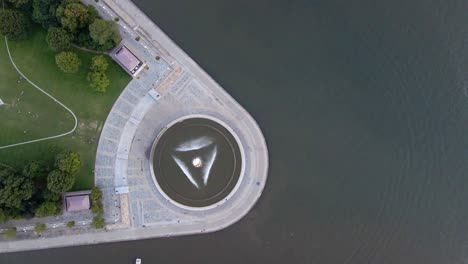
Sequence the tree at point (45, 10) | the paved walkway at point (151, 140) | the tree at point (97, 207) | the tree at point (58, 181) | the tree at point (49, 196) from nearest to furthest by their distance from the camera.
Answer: the tree at point (58, 181) → the tree at point (49, 196) → the tree at point (45, 10) → the tree at point (97, 207) → the paved walkway at point (151, 140)

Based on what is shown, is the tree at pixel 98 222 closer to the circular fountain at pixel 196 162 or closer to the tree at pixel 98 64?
the circular fountain at pixel 196 162

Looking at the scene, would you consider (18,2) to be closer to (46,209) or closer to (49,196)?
(49,196)

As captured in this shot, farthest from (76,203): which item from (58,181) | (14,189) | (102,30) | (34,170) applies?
(102,30)

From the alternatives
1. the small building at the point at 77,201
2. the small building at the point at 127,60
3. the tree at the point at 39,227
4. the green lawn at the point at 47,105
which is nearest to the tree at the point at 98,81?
the green lawn at the point at 47,105

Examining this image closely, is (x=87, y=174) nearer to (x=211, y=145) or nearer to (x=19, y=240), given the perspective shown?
(x=19, y=240)

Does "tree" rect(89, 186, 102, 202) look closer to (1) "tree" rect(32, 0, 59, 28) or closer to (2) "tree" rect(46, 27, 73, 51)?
(2) "tree" rect(46, 27, 73, 51)

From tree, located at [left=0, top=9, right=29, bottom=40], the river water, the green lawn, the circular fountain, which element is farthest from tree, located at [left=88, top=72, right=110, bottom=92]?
the river water

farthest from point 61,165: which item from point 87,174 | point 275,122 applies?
point 275,122
